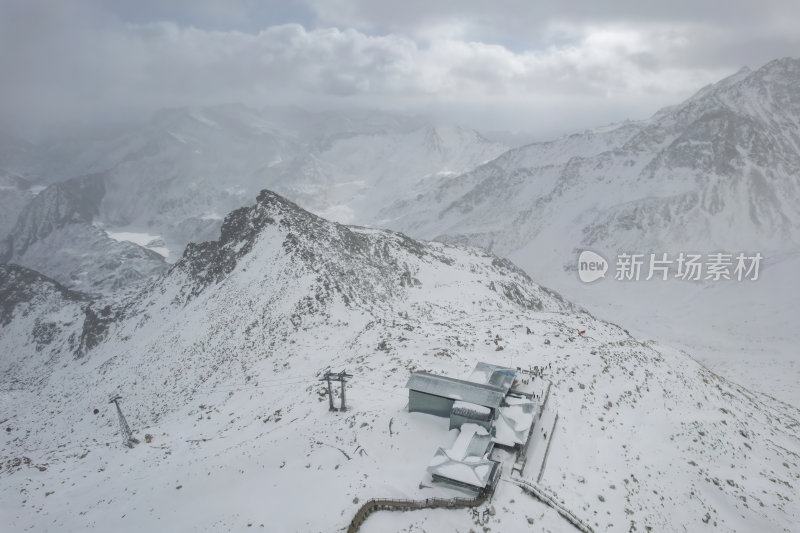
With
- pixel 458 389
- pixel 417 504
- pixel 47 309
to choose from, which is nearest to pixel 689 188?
pixel 458 389

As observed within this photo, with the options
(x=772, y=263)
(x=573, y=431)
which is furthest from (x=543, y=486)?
(x=772, y=263)

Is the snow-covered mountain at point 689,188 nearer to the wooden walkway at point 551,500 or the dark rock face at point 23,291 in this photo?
the dark rock face at point 23,291

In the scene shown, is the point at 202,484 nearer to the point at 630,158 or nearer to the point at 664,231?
the point at 664,231

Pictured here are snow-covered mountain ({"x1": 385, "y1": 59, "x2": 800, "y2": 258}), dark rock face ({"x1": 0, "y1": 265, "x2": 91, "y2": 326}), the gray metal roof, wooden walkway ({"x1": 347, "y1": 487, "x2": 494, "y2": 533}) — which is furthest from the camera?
snow-covered mountain ({"x1": 385, "y1": 59, "x2": 800, "y2": 258})

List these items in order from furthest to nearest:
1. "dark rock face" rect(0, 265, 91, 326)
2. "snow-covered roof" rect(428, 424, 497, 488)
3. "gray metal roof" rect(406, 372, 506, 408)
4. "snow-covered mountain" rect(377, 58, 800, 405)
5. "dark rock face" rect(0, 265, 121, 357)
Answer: "dark rock face" rect(0, 265, 91, 326)
"snow-covered mountain" rect(377, 58, 800, 405)
"dark rock face" rect(0, 265, 121, 357)
"gray metal roof" rect(406, 372, 506, 408)
"snow-covered roof" rect(428, 424, 497, 488)

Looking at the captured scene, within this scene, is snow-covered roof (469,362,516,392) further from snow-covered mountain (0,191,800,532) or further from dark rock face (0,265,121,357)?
dark rock face (0,265,121,357)

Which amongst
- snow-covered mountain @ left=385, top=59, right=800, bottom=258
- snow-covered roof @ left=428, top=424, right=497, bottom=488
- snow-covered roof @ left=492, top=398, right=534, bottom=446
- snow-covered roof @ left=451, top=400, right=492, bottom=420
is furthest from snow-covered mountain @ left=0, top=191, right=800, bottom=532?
snow-covered mountain @ left=385, top=59, right=800, bottom=258

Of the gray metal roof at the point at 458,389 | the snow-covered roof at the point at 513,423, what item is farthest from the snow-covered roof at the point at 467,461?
the gray metal roof at the point at 458,389
